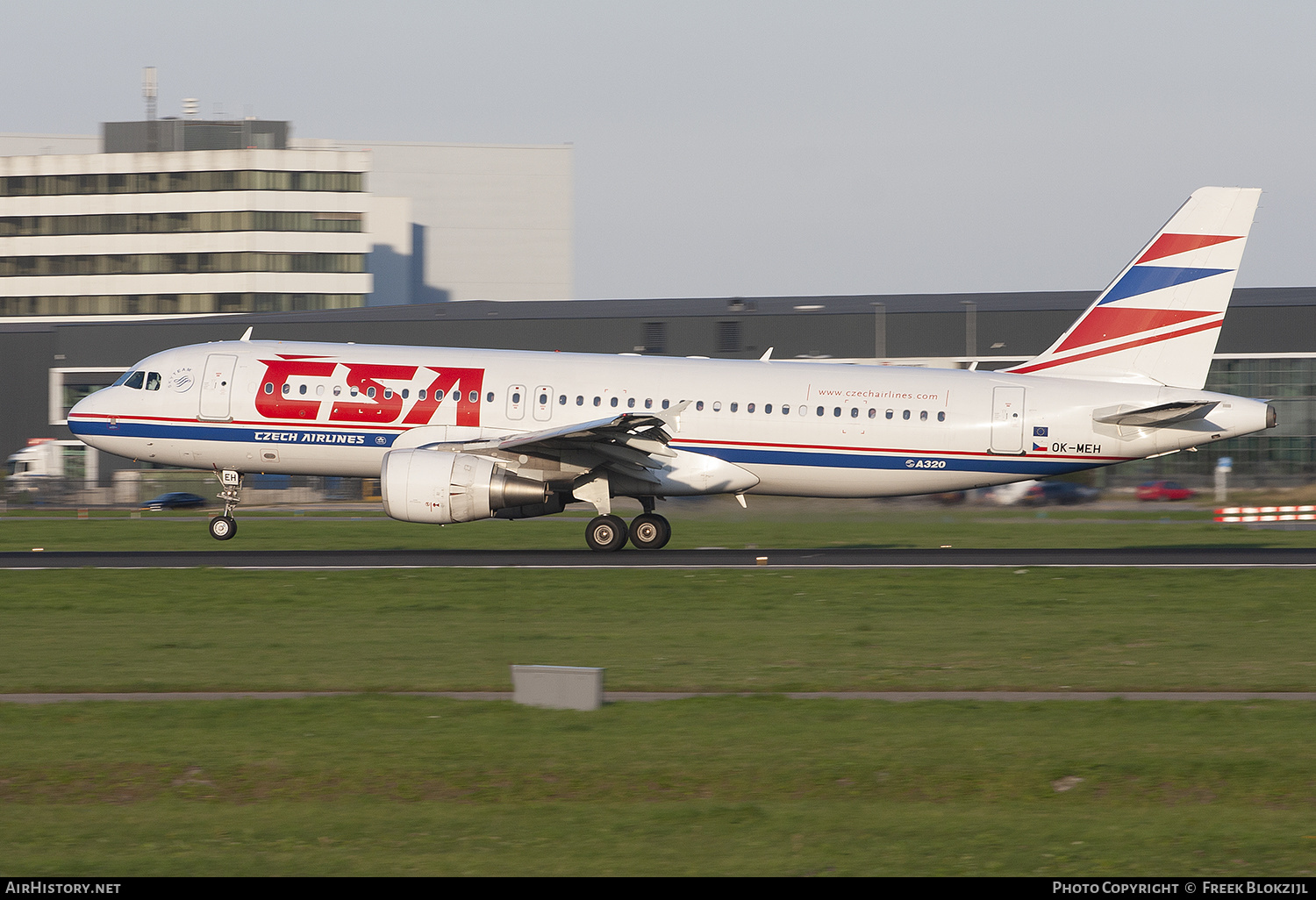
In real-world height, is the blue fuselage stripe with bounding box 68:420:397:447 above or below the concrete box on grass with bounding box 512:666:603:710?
above

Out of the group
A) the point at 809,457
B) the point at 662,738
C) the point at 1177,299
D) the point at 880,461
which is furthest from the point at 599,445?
the point at 662,738

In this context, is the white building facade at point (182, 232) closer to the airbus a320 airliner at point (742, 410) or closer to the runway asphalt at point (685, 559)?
the airbus a320 airliner at point (742, 410)

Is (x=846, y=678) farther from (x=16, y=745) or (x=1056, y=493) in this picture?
(x=1056, y=493)

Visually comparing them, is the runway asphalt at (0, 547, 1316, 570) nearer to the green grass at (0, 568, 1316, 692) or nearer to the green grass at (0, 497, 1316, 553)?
the green grass at (0, 568, 1316, 692)

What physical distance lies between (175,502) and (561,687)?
49.6 m

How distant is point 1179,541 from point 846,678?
22537 mm

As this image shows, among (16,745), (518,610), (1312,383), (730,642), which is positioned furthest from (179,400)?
(1312,383)

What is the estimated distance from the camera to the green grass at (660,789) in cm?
905

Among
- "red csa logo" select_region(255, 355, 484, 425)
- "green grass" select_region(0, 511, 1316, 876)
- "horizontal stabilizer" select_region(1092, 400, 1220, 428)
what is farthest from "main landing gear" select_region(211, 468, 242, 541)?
"horizontal stabilizer" select_region(1092, 400, 1220, 428)

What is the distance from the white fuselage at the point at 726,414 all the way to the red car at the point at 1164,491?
23.2 metres

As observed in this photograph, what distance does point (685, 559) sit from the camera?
2762 centimetres

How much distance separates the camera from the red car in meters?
51.4

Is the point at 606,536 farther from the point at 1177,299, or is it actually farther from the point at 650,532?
the point at 1177,299

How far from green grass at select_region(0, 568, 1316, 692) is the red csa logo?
18.1 ft
